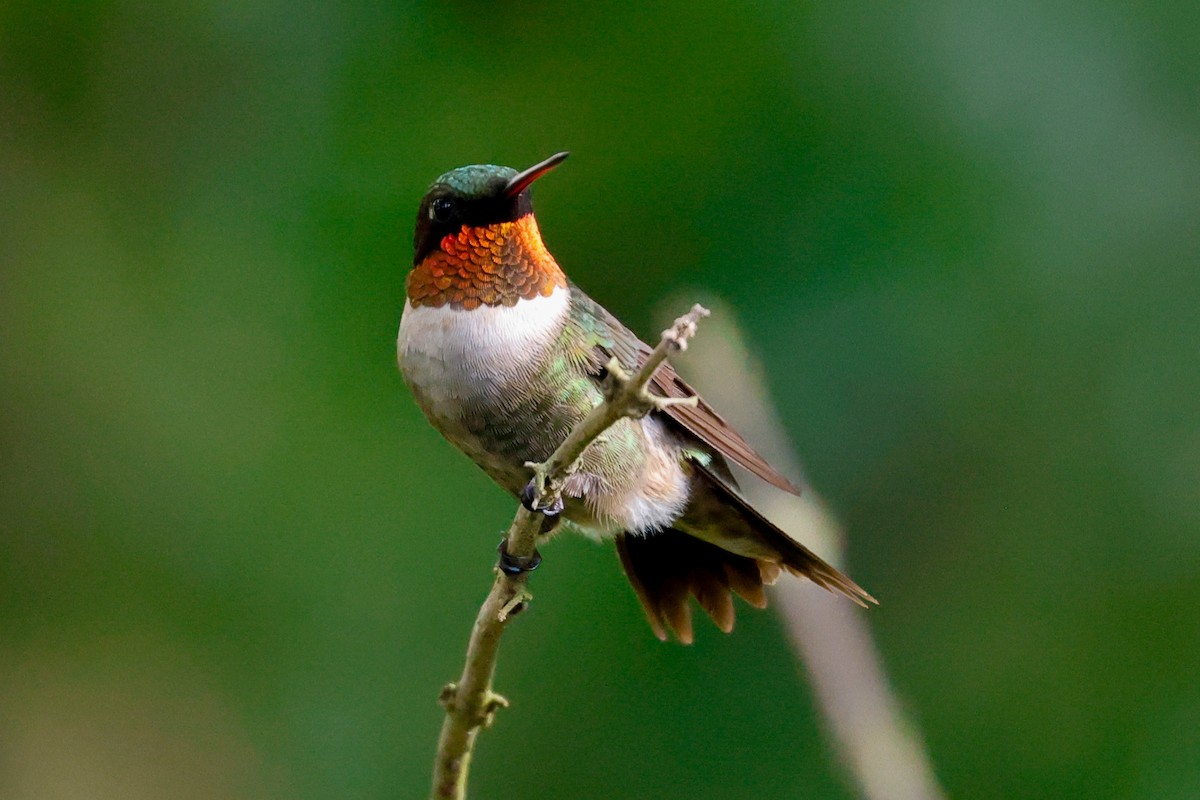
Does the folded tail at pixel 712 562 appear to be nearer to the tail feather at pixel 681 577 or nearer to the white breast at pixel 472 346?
the tail feather at pixel 681 577

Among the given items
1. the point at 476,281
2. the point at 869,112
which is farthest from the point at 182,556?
the point at 869,112

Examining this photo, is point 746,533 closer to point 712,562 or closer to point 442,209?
point 712,562

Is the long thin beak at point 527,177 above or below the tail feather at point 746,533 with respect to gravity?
above

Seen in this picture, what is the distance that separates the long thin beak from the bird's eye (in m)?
0.12

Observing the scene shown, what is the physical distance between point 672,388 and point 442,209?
0.52 meters

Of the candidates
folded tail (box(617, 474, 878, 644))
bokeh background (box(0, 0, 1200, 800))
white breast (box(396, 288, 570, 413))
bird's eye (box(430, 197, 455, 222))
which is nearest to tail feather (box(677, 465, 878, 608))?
folded tail (box(617, 474, 878, 644))

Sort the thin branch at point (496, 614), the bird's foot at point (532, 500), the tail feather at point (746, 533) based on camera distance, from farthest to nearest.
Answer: the tail feather at point (746, 533) < the bird's foot at point (532, 500) < the thin branch at point (496, 614)

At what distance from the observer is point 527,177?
203 cm

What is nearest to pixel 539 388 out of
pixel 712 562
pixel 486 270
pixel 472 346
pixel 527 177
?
pixel 472 346

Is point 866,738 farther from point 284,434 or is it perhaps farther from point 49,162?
point 49,162

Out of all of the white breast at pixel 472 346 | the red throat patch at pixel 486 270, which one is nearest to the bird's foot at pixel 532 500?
the white breast at pixel 472 346

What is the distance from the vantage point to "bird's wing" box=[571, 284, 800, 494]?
218 cm

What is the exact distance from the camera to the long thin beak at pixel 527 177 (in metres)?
1.87

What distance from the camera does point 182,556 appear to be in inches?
157
